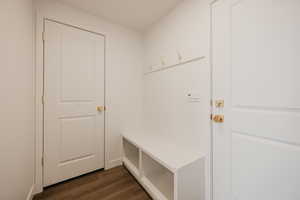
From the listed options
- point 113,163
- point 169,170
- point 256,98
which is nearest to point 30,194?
point 113,163

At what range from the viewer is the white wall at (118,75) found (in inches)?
73.7

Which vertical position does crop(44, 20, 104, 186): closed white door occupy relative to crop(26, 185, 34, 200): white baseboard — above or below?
above

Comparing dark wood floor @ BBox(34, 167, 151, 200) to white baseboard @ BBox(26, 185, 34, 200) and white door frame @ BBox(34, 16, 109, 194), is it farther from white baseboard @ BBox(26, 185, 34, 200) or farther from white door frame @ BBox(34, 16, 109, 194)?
white door frame @ BBox(34, 16, 109, 194)

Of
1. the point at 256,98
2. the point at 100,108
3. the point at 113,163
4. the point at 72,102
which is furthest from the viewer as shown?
the point at 113,163

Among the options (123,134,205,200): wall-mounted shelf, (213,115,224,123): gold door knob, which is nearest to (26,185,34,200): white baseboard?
(123,134,205,200): wall-mounted shelf

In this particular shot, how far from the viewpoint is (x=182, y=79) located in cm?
156

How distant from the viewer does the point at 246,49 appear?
0.98m

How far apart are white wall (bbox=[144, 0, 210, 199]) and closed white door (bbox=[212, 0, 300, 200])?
0.36ft

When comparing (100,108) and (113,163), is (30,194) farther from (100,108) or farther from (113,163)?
(100,108)

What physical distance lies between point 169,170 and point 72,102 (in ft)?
5.19

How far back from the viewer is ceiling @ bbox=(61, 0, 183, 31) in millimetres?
1618

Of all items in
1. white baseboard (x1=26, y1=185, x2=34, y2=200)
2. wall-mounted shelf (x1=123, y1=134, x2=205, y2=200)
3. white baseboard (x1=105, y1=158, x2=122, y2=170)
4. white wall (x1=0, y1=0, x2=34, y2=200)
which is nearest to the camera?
white wall (x1=0, y1=0, x2=34, y2=200)

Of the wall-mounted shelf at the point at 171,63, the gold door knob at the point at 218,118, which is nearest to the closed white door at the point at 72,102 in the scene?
the wall-mounted shelf at the point at 171,63

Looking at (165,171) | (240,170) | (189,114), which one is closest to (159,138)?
(165,171)
